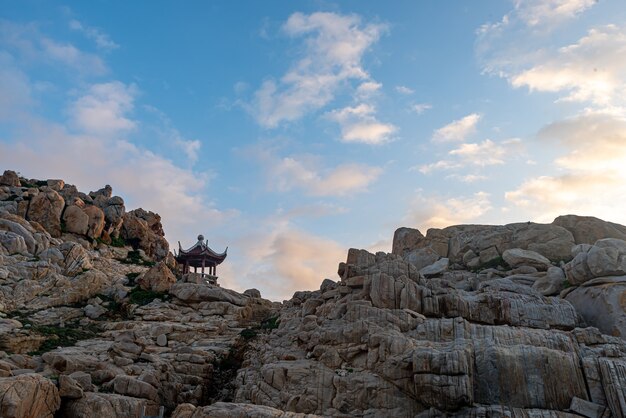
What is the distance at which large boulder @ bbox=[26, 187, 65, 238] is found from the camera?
1763 inches

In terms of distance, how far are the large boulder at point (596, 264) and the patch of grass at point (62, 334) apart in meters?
26.7

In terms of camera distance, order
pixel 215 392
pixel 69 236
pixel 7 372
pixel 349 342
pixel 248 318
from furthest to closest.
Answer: pixel 69 236, pixel 248 318, pixel 215 392, pixel 349 342, pixel 7 372

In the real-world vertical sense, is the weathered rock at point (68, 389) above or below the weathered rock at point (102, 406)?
above

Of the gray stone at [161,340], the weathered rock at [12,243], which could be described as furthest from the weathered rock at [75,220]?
the gray stone at [161,340]

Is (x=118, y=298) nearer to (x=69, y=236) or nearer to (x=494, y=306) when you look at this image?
(x=69, y=236)

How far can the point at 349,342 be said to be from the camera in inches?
872

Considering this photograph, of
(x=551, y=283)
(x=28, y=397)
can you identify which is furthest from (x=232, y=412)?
(x=551, y=283)

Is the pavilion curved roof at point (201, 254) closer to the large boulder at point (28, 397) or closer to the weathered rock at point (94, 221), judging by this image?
the weathered rock at point (94, 221)

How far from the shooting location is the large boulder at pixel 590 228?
1459 inches

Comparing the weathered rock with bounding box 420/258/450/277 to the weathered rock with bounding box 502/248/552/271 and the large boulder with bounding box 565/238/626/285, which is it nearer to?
the weathered rock with bounding box 502/248/552/271

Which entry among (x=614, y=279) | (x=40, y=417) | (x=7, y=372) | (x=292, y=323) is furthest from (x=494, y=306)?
(x=7, y=372)

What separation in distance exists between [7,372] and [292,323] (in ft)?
44.0

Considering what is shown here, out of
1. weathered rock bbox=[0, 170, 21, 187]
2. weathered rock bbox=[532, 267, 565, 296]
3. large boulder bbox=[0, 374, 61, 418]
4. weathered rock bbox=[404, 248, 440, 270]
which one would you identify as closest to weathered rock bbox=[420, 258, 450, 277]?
weathered rock bbox=[404, 248, 440, 270]

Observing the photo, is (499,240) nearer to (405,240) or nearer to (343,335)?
(405,240)
